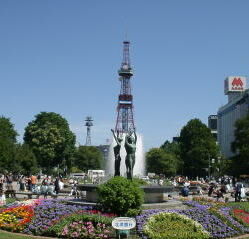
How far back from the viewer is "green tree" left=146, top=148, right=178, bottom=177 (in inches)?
4050

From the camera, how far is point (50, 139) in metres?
87.5

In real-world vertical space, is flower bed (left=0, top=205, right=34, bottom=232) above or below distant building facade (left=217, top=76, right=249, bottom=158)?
below

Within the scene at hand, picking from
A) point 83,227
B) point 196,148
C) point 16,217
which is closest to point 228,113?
point 196,148

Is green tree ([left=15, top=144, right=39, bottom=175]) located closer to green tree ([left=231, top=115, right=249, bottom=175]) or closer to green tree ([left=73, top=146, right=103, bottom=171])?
green tree ([left=231, top=115, right=249, bottom=175])

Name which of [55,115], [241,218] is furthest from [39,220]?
[55,115]

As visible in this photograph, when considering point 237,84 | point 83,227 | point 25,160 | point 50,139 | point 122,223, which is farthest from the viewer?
point 237,84

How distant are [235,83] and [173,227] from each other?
144 meters

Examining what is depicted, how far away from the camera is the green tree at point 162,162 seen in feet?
338

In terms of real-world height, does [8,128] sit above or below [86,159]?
above

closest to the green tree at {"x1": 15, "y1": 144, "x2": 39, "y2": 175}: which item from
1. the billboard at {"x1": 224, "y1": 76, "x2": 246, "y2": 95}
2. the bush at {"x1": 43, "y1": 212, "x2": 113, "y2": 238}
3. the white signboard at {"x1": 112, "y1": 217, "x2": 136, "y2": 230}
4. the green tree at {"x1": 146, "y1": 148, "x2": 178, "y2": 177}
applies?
the green tree at {"x1": 146, "y1": 148, "x2": 178, "y2": 177}

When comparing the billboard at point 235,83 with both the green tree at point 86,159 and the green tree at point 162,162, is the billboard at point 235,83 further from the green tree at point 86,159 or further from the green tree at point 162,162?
the green tree at point 162,162

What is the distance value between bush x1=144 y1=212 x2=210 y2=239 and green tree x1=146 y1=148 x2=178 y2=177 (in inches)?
3300

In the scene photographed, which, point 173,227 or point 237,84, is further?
point 237,84

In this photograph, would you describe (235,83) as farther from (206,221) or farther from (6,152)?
(206,221)
